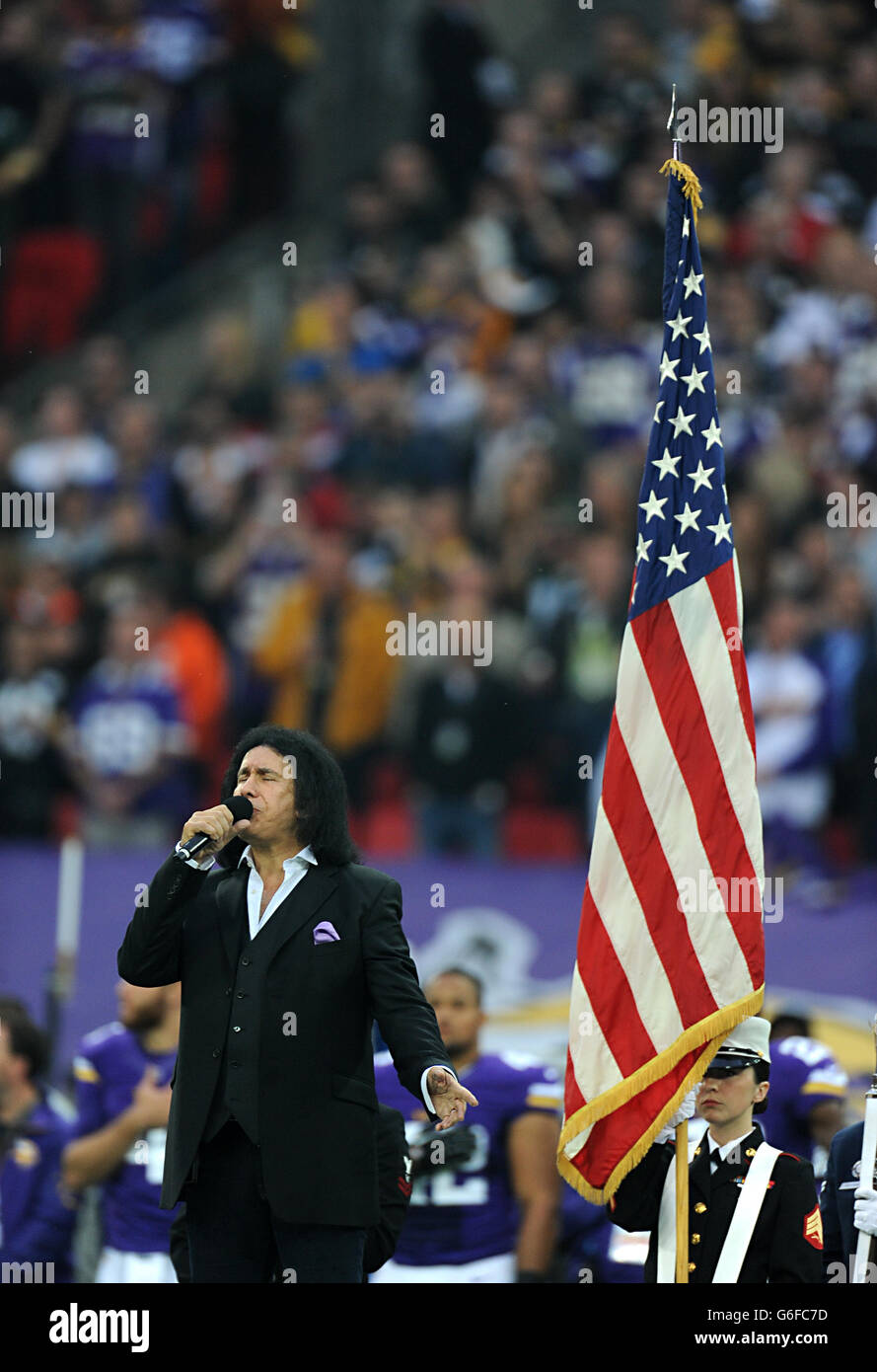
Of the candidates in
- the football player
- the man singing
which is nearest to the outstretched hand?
the man singing

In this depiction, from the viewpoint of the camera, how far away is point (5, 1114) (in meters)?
7.72

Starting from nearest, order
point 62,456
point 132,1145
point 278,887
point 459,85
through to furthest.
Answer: point 278,887 → point 132,1145 → point 62,456 → point 459,85

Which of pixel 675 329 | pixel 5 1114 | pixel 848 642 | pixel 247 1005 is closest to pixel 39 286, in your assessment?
pixel 848 642

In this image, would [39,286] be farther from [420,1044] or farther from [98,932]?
[420,1044]

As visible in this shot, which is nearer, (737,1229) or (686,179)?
(737,1229)

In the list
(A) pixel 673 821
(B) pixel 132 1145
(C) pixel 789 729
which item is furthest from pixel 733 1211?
(C) pixel 789 729

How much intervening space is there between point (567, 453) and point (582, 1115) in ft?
27.3

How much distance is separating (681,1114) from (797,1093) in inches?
62.6

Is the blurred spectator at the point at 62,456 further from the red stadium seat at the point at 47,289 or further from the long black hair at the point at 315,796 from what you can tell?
the long black hair at the point at 315,796

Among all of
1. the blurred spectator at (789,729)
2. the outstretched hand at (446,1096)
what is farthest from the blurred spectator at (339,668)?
the outstretched hand at (446,1096)

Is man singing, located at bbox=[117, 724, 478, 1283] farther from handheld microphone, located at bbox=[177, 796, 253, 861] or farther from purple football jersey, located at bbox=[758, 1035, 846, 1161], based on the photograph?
purple football jersey, located at bbox=[758, 1035, 846, 1161]

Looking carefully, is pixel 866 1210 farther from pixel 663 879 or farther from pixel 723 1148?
pixel 663 879

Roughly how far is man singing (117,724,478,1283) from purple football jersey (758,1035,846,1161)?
2286 millimetres

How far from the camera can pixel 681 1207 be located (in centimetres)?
522
